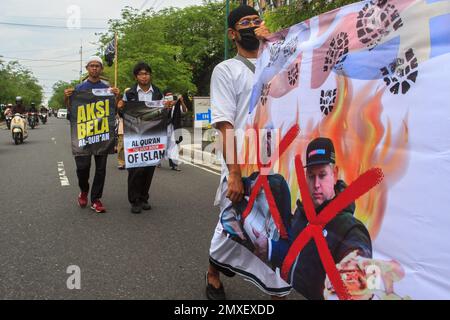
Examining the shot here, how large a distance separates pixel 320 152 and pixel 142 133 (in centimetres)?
437

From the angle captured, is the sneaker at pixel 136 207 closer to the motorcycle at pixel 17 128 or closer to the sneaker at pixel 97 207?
the sneaker at pixel 97 207

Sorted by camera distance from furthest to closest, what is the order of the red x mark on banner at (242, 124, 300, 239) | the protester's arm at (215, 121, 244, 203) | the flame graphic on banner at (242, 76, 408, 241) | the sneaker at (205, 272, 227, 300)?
the sneaker at (205, 272, 227, 300) < the protester's arm at (215, 121, 244, 203) < the red x mark on banner at (242, 124, 300, 239) < the flame graphic on banner at (242, 76, 408, 241)

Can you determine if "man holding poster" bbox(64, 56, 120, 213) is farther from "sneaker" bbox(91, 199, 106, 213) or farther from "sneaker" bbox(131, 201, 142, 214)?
"sneaker" bbox(131, 201, 142, 214)

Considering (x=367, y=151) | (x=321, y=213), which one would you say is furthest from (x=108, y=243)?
(x=367, y=151)

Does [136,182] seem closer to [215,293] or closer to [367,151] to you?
[215,293]

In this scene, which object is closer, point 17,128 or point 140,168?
point 140,168

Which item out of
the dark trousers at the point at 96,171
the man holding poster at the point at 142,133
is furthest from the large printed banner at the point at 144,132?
the dark trousers at the point at 96,171

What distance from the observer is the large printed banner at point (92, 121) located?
18.6 ft

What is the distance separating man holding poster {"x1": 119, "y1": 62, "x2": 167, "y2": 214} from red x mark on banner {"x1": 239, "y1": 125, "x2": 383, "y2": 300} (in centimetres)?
360

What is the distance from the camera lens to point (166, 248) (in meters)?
4.23

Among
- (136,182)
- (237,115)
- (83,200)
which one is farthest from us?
(83,200)

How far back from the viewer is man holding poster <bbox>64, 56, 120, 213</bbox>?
5.64 m

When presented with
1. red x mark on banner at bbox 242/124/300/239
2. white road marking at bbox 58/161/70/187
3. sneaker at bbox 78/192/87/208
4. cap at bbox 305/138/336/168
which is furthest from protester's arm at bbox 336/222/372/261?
white road marking at bbox 58/161/70/187

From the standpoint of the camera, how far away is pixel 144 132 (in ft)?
19.7
